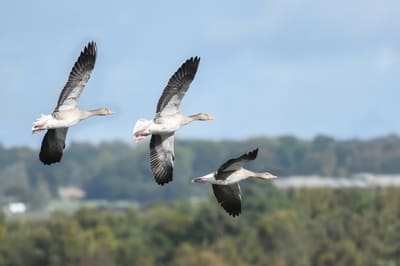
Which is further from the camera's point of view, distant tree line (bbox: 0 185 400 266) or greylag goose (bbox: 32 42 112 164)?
distant tree line (bbox: 0 185 400 266)

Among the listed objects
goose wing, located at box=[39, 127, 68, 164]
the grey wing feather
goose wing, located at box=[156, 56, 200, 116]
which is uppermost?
goose wing, located at box=[156, 56, 200, 116]

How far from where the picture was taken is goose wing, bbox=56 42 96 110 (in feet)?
106

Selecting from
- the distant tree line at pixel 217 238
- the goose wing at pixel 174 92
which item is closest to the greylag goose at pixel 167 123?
the goose wing at pixel 174 92

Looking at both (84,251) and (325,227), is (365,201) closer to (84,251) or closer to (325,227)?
(325,227)

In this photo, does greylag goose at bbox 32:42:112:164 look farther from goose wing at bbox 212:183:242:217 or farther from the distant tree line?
the distant tree line

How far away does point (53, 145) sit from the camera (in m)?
33.2

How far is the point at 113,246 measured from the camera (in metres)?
134

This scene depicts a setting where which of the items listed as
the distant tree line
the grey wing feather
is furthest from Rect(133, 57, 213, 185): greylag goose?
the distant tree line

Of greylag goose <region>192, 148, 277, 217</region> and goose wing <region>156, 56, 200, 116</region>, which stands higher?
goose wing <region>156, 56, 200, 116</region>

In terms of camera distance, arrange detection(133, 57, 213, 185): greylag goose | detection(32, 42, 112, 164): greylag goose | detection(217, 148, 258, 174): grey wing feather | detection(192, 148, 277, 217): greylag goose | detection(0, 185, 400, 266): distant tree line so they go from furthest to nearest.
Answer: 1. detection(0, 185, 400, 266): distant tree line
2. detection(133, 57, 213, 185): greylag goose
3. detection(192, 148, 277, 217): greylag goose
4. detection(32, 42, 112, 164): greylag goose
5. detection(217, 148, 258, 174): grey wing feather

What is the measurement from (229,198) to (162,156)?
2.06 m

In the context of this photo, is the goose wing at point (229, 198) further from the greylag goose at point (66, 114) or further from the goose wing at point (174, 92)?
the greylag goose at point (66, 114)

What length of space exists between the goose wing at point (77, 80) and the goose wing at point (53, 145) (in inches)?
21.4

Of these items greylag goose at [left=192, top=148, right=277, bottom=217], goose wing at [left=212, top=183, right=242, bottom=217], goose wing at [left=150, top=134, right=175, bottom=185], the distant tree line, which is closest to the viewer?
greylag goose at [left=192, top=148, right=277, bottom=217]
